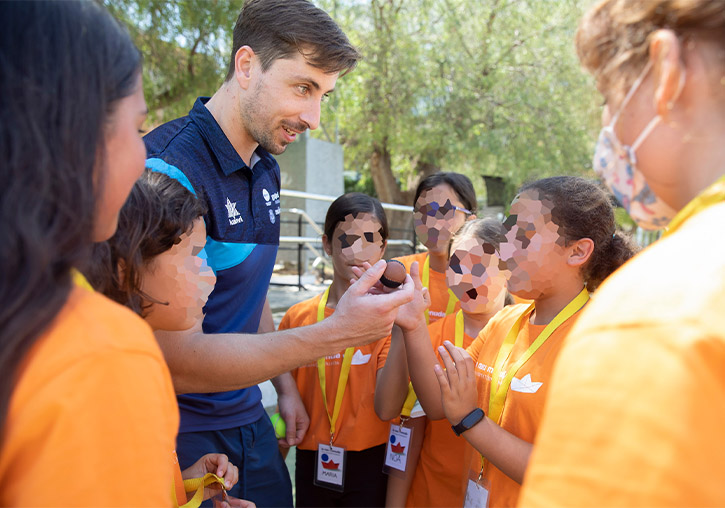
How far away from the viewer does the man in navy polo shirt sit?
7.44 feet

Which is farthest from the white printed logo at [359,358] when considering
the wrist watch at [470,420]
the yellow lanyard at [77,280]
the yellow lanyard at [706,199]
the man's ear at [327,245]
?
the yellow lanyard at [706,199]

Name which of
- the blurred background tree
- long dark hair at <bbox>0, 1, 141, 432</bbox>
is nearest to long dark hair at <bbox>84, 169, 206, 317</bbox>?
long dark hair at <bbox>0, 1, 141, 432</bbox>

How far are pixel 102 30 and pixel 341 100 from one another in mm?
12512

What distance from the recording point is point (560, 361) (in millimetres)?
833

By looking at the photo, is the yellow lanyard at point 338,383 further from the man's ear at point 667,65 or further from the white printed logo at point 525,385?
the man's ear at point 667,65

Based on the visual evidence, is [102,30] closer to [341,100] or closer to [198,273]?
[198,273]

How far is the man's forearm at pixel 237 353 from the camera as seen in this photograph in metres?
2.04

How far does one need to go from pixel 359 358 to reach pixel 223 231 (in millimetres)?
1062

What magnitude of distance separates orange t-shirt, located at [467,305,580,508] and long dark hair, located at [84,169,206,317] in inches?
48.6

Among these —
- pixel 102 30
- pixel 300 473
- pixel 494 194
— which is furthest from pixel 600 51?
pixel 494 194

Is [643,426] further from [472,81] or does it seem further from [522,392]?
[472,81]

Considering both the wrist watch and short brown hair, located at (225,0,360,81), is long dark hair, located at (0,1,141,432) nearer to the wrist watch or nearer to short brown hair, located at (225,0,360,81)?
the wrist watch

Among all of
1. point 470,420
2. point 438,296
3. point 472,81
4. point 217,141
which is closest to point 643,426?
point 470,420

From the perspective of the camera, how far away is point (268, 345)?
208 cm
